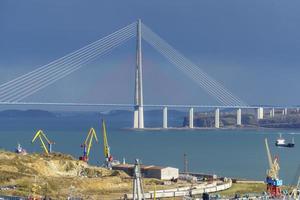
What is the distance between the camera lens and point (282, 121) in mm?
144500

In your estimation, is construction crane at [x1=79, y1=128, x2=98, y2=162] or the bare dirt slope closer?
the bare dirt slope

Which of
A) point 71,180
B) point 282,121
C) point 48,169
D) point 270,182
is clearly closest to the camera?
point 270,182

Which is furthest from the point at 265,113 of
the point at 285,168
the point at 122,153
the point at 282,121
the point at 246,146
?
the point at 285,168

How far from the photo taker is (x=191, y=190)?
37.0 meters

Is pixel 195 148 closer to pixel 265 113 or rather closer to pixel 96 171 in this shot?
pixel 96 171

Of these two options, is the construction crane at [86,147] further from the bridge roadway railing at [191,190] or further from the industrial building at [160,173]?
the bridge roadway railing at [191,190]

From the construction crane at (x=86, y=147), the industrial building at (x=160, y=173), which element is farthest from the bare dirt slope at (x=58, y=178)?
the construction crane at (x=86, y=147)

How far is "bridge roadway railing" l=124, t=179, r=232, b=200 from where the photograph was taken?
34500mm

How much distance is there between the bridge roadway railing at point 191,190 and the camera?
34500mm

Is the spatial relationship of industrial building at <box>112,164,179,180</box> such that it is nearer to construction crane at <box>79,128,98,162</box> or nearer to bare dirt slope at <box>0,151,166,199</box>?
bare dirt slope at <box>0,151,166,199</box>

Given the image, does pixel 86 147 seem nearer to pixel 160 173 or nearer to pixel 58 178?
pixel 160 173

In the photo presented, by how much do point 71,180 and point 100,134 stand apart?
75058 millimetres

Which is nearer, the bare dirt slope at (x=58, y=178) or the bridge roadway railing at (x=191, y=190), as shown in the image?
the bare dirt slope at (x=58, y=178)

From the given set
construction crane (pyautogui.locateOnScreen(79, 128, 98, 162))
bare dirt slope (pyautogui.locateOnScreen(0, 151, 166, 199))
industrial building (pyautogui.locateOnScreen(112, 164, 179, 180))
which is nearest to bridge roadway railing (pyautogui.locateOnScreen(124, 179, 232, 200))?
bare dirt slope (pyautogui.locateOnScreen(0, 151, 166, 199))
